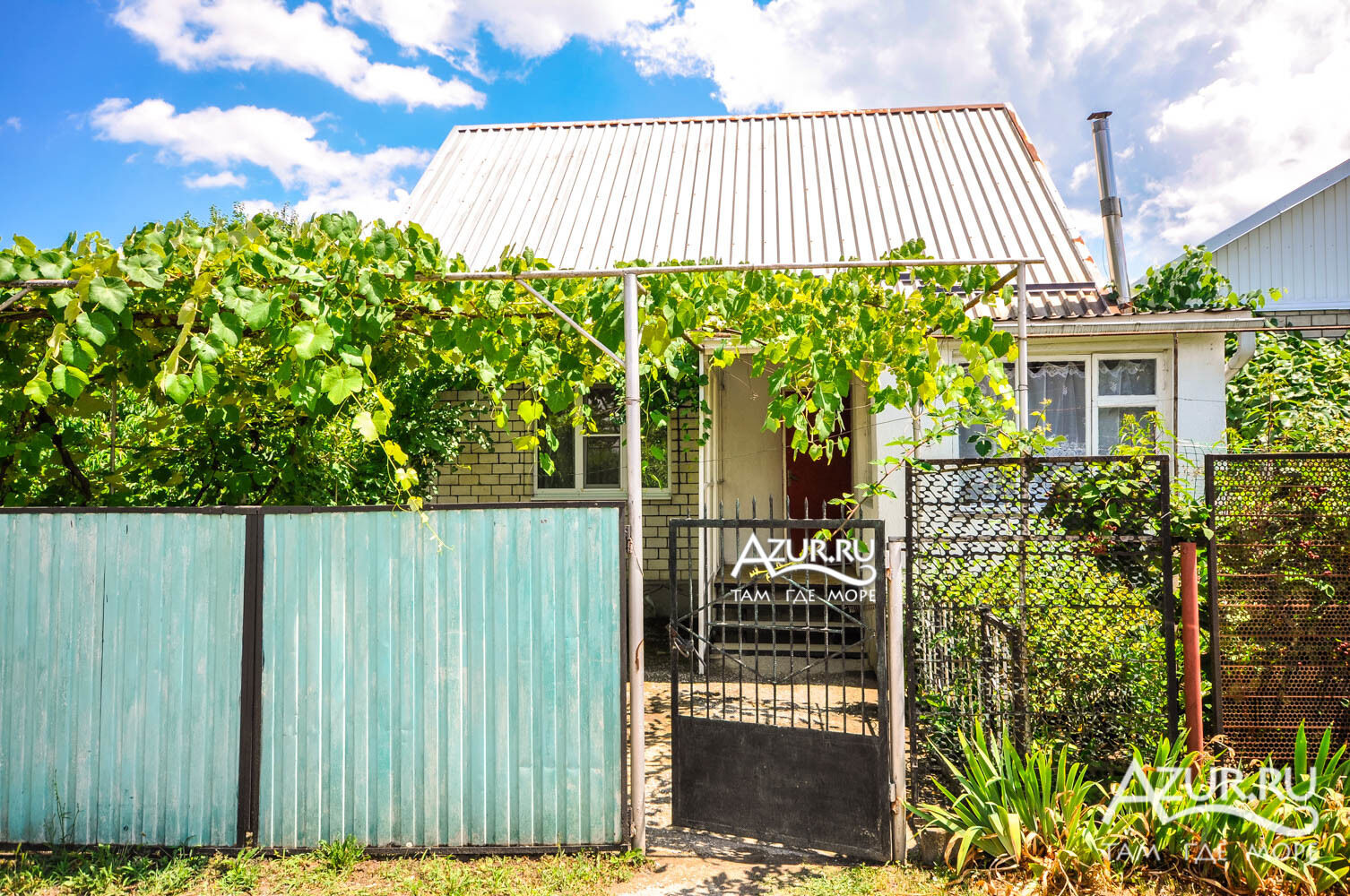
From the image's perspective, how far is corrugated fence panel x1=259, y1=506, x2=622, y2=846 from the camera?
12.3 feet

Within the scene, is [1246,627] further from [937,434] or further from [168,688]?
[168,688]

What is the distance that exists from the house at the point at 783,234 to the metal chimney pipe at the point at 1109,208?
527 mm

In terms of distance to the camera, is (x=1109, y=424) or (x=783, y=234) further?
(x=783, y=234)

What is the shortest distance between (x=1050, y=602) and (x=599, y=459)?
6.02m

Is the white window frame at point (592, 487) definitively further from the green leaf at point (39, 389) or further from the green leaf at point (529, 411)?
the green leaf at point (39, 389)

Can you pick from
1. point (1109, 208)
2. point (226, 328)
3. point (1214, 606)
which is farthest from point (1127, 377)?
point (226, 328)

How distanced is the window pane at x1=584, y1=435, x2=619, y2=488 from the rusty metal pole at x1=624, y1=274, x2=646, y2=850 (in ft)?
16.8

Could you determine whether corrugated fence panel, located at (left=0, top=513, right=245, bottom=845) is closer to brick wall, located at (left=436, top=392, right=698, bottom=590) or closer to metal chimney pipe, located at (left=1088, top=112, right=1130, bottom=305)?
brick wall, located at (left=436, top=392, right=698, bottom=590)

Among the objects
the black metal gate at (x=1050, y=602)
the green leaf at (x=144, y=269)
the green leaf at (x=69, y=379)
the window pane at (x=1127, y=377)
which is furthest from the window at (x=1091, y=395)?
the green leaf at (x=69, y=379)

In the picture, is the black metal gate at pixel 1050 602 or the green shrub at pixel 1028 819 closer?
the green shrub at pixel 1028 819

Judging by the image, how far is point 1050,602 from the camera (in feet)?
12.6

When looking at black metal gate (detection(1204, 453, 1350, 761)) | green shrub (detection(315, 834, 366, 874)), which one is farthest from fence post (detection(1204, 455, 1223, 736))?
green shrub (detection(315, 834, 366, 874))

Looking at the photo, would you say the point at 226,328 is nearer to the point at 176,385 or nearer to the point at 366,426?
the point at 176,385

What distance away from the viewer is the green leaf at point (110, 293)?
138 inches
